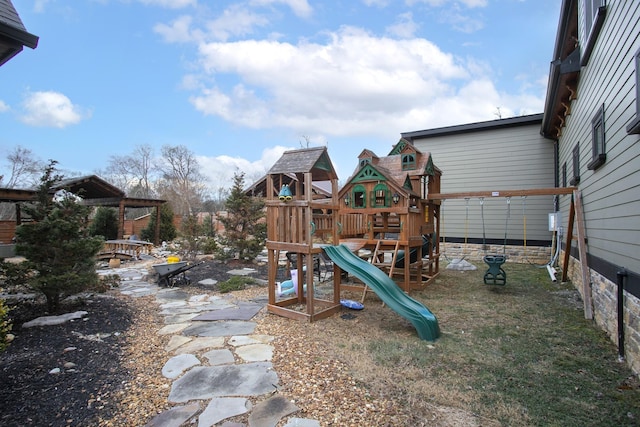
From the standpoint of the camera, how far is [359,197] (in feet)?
26.1

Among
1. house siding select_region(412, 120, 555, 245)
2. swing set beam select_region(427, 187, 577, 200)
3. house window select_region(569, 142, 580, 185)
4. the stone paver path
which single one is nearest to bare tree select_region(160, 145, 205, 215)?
house siding select_region(412, 120, 555, 245)

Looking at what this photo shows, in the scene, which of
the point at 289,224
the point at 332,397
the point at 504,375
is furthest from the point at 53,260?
the point at 504,375

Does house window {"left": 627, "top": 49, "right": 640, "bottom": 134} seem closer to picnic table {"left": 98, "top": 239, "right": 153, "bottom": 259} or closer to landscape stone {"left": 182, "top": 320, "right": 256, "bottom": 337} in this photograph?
landscape stone {"left": 182, "top": 320, "right": 256, "bottom": 337}

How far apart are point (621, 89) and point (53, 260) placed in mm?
8004

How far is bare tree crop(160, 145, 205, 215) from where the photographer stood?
100 feet

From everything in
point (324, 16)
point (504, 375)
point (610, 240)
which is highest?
point (324, 16)

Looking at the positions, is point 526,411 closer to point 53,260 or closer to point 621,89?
point 621,89

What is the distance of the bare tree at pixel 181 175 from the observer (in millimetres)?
30581

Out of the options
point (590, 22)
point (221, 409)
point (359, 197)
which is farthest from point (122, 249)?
point (590, 22)

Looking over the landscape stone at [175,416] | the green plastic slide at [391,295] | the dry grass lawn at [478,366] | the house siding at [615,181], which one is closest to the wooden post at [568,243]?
the house siding at [615,181]

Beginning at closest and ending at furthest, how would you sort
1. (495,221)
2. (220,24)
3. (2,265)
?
(2,265)
(220,24)
(495,221)

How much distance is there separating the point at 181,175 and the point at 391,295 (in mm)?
30638

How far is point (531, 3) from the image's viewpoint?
8.09 metres

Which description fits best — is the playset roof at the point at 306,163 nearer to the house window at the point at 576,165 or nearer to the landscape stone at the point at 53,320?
the landscape stone at the point at 53,320
